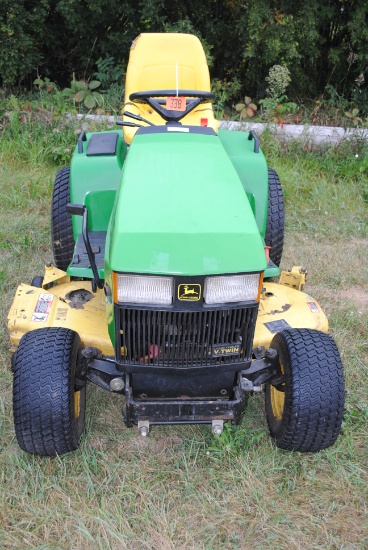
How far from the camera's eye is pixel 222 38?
6.11m

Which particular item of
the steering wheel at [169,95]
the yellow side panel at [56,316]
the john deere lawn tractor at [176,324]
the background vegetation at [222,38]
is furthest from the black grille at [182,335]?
the background vegetation at [222,38]

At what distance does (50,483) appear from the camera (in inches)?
84.7

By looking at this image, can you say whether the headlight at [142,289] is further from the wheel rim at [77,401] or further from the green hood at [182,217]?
the wheel rim at [77,401]

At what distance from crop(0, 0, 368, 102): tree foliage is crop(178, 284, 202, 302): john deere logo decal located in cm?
423

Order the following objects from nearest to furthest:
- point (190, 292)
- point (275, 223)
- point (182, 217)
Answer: point (190, 292) < point (182, 217) < point (275, 223)

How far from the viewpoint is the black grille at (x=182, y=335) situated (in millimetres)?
1877

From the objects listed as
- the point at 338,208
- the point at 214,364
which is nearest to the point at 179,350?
the point at 214,364

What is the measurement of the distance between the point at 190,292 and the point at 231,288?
5.5 inches

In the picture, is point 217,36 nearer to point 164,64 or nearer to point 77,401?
point 164,64

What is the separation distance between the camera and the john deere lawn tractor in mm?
1841

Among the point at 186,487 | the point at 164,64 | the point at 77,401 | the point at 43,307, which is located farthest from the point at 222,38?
the point at 186,487

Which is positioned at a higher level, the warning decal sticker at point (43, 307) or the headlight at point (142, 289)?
the headlight at point (142, 289)

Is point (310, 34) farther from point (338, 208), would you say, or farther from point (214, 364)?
point (214, 364)

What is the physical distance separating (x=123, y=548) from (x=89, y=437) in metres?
0.55
